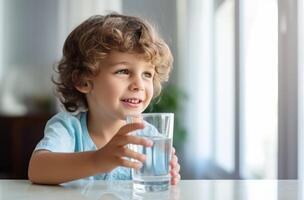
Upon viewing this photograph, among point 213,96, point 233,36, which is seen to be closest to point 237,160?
point 213,96

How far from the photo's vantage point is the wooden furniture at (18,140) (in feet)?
6.71

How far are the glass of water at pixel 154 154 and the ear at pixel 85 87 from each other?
0.30 m

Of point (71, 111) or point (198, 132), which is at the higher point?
point (71, 111)

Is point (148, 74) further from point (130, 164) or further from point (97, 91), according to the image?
point (130, 164)

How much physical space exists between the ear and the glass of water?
295 millimetres

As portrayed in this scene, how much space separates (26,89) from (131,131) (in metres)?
1.56

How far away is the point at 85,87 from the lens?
0.86 m

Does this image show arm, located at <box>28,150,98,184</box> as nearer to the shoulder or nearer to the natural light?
the shoulder

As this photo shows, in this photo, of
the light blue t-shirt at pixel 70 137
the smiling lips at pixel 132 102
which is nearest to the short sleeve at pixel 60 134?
the light blue t-shirt at pixel 70 137

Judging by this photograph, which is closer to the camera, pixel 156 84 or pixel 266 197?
pixel 266 197

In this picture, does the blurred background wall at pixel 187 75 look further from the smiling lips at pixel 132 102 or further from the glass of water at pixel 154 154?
the glass of water at pixel 154 154

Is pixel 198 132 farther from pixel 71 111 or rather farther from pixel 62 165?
pixel 62 165

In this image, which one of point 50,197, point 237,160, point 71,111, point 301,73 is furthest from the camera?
point 237,160

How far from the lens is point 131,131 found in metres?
0.56
